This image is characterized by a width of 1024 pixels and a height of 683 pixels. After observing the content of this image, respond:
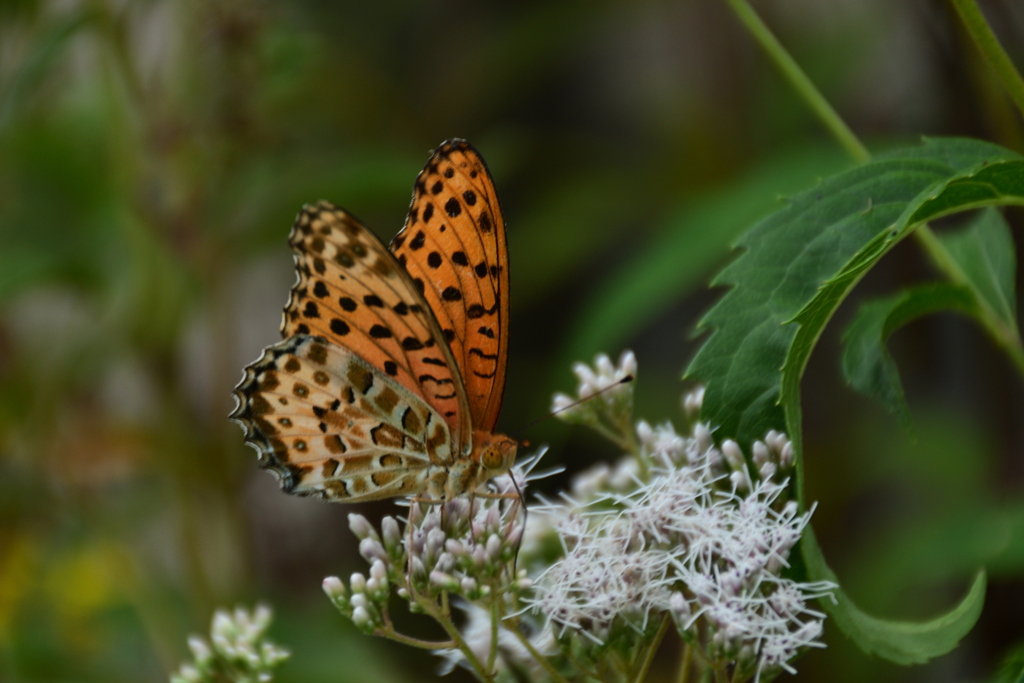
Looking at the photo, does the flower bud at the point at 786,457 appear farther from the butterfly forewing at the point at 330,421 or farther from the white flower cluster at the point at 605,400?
the butterfly forewing at the point at 330,421

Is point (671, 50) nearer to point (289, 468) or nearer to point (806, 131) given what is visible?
point (806, 131)

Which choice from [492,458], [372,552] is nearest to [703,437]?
[492,458]

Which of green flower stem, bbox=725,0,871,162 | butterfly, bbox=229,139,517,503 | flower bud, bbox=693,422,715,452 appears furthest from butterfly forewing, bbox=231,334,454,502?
green flower stem, bbox=725,0,871,162

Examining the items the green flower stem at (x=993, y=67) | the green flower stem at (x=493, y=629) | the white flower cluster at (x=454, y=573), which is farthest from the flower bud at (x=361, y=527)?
the green flower stem at (x=993, y=67)

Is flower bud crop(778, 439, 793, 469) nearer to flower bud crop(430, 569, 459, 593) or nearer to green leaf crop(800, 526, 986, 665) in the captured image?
green leaf crop(800, 526, 986, 665)

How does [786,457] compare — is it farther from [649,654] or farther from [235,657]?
[235,657]

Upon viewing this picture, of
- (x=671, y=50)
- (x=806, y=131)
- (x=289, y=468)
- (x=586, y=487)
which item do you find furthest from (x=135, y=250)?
(x=671, y=50)
